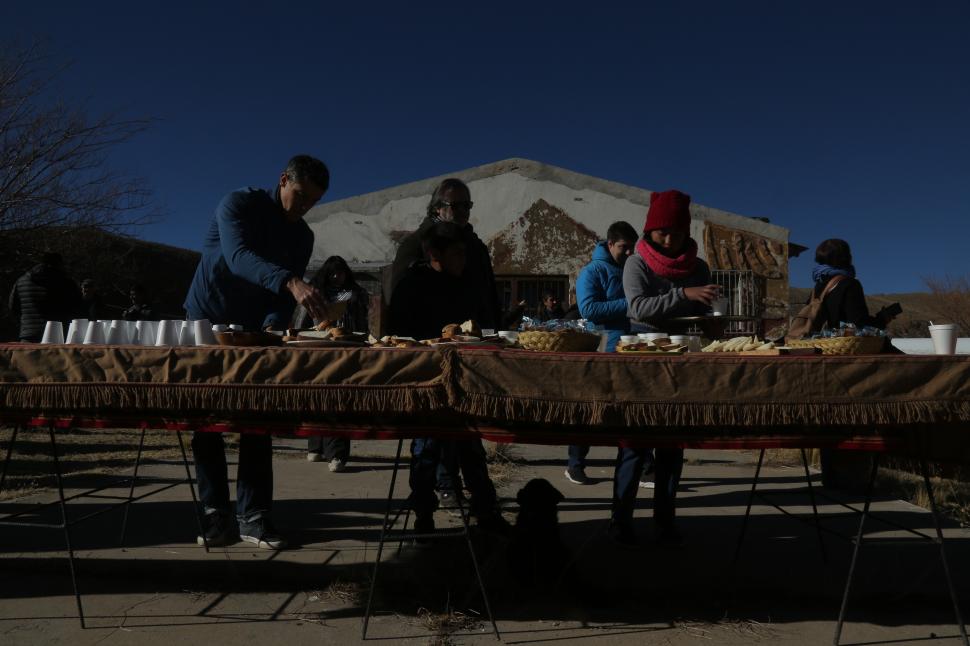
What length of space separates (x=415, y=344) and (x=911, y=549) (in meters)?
2.65

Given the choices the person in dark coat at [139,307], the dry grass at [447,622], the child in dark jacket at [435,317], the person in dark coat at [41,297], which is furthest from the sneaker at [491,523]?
the person in dark coat at [139,307]

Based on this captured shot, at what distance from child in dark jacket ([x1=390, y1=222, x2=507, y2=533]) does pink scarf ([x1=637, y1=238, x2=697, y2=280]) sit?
0.95 meters

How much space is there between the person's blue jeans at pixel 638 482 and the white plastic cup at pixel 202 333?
177 cm

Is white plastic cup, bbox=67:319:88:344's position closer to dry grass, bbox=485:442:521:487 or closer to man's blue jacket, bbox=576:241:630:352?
man's blue jacket, bbox=576:241:630:352

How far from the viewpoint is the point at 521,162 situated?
1488 centimetres

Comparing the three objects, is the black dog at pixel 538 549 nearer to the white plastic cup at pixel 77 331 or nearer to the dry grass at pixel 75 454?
the white plastic cup at pixel 77 331

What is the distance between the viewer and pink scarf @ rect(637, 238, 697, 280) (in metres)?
3.26

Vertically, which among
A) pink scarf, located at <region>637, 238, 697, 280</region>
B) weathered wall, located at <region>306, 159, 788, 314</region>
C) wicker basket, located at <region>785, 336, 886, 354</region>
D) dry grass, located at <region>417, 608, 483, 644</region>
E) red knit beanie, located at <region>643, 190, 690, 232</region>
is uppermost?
weathered wall, located at <region>306, 159, 788, 314</region>

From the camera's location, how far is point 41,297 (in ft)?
19.5

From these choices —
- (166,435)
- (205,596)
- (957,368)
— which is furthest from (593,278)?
(166,435)

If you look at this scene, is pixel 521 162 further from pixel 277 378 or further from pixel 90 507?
pixel 277 378

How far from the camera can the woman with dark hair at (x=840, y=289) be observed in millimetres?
4211

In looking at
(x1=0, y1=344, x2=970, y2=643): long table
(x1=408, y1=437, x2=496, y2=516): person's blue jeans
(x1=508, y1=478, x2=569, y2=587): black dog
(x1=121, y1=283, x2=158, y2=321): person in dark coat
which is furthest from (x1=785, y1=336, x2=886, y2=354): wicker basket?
(x1=121, y1=283, x2=158, y2=321): person in dark coat

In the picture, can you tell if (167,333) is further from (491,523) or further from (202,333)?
(491,523)
